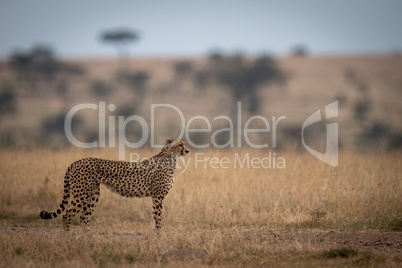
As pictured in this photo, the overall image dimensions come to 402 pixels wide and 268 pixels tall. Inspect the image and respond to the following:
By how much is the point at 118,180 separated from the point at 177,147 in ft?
2.67

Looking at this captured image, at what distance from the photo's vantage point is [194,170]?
928 centimetres

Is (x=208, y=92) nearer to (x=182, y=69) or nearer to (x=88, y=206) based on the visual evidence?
(x=182, y=69)

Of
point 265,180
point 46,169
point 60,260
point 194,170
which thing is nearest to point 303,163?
point 265,180

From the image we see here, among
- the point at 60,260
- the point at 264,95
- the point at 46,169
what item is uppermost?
the point at 264,95

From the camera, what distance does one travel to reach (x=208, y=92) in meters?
37.4

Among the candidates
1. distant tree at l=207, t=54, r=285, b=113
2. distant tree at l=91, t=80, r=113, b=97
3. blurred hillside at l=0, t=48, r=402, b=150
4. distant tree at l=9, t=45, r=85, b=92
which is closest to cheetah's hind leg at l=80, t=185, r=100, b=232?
blurred hillside at l=0, t=48, r=402, b=150

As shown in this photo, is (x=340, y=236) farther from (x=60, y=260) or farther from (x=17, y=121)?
(x=17, y=121)

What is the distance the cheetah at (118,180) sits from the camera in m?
6.87

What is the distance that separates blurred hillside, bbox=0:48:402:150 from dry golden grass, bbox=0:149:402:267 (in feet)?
53.5

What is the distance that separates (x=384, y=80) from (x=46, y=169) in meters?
35.2

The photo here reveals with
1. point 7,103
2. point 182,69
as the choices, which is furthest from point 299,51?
point 7,103

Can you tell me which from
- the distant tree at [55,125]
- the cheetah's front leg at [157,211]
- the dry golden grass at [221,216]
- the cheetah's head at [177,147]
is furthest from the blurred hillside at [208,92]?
the cheetah's front leg at [157,211]

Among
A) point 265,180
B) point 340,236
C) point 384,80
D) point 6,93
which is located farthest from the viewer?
point 384,80

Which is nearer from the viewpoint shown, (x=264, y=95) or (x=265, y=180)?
(x=265, y=180)
